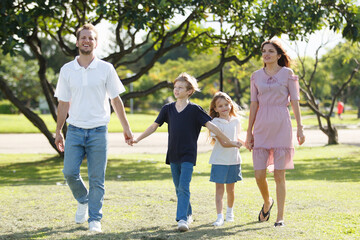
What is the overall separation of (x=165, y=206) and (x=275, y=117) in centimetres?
203

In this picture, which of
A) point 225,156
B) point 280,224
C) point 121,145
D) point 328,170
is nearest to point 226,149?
point 225,156

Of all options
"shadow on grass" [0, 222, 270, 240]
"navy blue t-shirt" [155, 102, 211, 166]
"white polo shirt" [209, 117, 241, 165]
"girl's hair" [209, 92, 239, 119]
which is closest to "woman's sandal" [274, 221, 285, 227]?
"shadow on grass" [0, 222, 270, 240]

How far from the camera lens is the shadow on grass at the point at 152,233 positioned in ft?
15.9

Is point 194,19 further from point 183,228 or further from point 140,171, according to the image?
point 183,228

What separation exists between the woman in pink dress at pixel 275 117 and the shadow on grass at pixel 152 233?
1.61ft

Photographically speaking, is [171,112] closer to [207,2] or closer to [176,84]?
[176,84]

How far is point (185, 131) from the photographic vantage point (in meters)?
5.36

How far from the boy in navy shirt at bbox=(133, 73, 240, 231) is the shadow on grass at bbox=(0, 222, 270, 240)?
0.83 ft

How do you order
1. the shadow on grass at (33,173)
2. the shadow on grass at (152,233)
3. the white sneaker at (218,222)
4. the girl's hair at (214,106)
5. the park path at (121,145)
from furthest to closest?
the park path at (121,145)
the shadow on grass at (33,173)
the girl's hair at (214,106)
the white sneaker at (218,222)
the shadow on grass at (152,233)

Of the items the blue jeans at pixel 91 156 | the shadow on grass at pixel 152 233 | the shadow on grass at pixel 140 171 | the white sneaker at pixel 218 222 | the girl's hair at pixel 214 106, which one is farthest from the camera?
the shadow on grass at pixel 140 171

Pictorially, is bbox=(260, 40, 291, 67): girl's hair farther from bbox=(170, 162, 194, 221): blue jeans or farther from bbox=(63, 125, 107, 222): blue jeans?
bbox=(63, 125, 107, 222): blue jeans

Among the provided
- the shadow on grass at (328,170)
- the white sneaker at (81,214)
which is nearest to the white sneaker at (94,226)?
the white sneaker at (81,214)

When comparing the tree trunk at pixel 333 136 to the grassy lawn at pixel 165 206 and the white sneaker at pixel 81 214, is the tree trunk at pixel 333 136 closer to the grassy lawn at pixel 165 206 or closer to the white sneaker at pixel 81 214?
the grassy lawn at pixel 165 206

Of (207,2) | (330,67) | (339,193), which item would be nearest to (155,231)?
(339,193)
